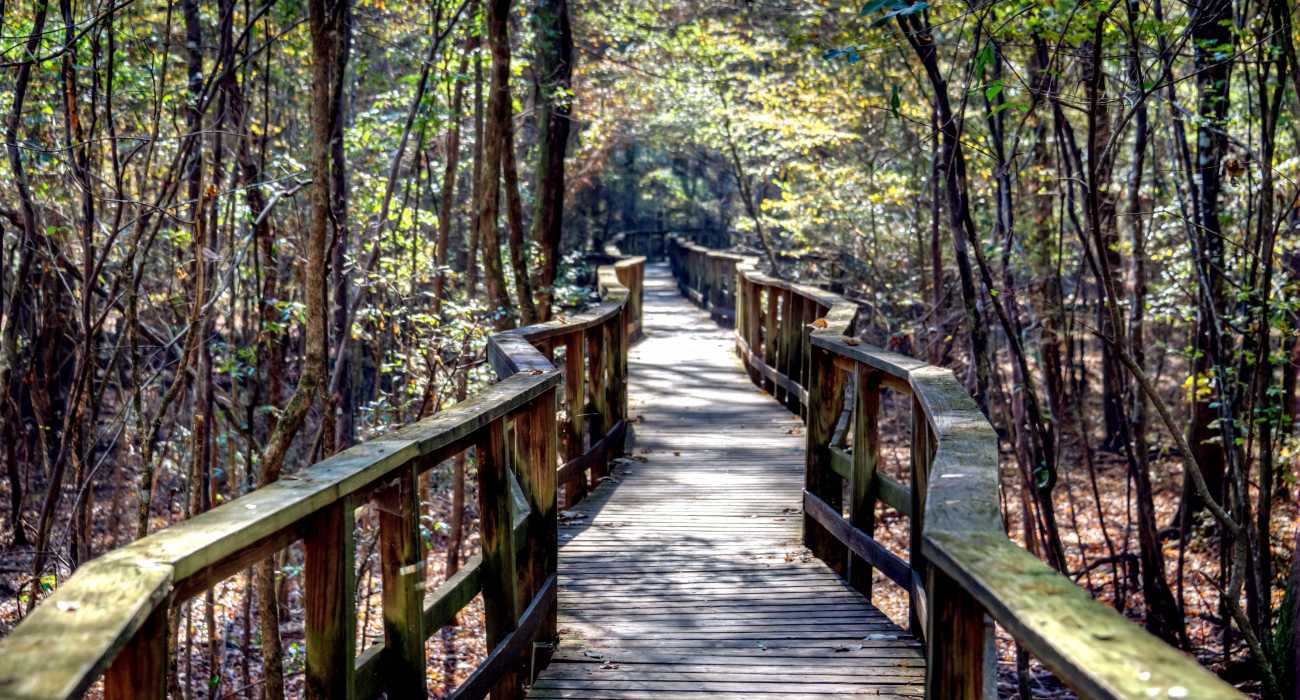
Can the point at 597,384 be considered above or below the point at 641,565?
above

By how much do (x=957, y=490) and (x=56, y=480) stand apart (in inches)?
268

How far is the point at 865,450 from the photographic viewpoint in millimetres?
5262

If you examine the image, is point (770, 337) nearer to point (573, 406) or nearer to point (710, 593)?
point (573, 406)

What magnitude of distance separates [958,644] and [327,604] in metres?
1.44

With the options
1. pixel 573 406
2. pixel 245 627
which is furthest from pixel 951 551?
pixel 245 627

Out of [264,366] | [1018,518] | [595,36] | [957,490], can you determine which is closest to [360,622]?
[264,366]

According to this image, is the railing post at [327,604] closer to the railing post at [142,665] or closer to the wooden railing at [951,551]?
the railing post at [142,665]

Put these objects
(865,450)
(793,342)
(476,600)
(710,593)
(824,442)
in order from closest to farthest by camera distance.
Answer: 1. (865,450)
2. (710,593)
3. (824,442)
4. (793,342)
5. (476,600)

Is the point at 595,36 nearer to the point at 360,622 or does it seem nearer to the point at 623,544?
the point at 360,622

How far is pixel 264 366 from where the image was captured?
53.2ft

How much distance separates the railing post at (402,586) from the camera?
3.05 meters

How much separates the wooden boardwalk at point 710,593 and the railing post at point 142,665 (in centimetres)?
256

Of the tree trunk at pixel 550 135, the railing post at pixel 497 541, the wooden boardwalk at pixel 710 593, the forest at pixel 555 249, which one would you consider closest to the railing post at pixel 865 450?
the wooden boardwalk at pixel 710 593

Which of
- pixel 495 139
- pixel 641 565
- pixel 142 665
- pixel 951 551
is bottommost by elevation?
pixel 641 565
